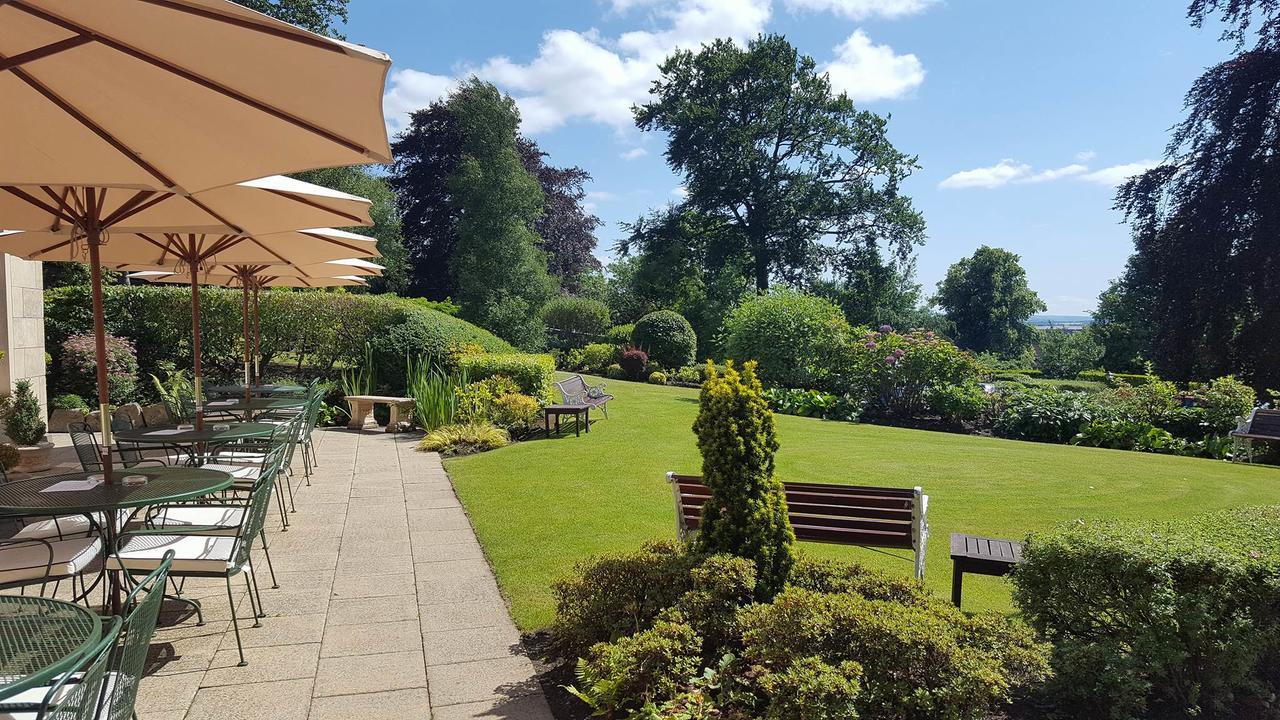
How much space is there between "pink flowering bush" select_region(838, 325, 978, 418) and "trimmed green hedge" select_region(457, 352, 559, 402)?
A: 755 cm

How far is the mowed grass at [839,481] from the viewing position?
17.7 feet

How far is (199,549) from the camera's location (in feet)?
11.7

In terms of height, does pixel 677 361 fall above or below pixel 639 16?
below

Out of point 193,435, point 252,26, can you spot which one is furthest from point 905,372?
point 252,26

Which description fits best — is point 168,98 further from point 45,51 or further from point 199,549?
point 199,549

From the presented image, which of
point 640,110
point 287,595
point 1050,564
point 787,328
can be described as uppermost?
point 640,110

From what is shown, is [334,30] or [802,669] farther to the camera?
[334,30]

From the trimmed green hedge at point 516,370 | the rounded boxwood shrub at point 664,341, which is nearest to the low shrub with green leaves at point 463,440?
the trimmed green hedge at point 516,370

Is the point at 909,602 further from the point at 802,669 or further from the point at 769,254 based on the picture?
the point at 769,254

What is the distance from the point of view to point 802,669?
2.75 metres

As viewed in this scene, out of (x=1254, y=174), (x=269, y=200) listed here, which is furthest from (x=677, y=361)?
(x=269, y=200)

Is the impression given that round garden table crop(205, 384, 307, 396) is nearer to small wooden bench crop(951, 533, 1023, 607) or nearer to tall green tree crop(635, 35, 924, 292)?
small wooden bench crop(951, 533, 1023, 607)

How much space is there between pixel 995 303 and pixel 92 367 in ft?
166

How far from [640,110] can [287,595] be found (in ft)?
106
